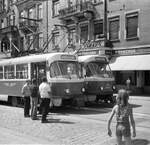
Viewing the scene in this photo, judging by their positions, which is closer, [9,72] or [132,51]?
[9,72]

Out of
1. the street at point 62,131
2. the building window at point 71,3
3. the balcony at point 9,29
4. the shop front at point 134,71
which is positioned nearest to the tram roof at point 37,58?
the street at point 62,131

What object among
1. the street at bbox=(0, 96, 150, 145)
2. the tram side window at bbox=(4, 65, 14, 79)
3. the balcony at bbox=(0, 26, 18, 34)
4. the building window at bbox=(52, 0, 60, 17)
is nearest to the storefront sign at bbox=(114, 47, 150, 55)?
the building window at bbox=(52, 0, 60, 17)

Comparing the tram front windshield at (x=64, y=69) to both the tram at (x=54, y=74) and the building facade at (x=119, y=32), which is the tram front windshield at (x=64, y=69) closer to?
the tram at (x=54, y=74)

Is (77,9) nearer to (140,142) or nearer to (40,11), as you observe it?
(40,11)

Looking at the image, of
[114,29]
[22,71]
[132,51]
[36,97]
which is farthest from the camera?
[114,29]

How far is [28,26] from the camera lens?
3794 cm

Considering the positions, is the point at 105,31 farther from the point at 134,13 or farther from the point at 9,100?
the point at 9,100

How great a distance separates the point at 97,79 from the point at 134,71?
1079 cm

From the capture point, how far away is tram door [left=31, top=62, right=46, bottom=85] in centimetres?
1446

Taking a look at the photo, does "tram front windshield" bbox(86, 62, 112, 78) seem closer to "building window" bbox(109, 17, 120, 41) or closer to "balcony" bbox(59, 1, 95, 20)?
"building window" bbox(109, 17, 120, 41)

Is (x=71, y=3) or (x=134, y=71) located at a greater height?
(x=71, y=3)

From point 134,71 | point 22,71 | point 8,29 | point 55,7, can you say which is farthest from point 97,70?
point 8,29

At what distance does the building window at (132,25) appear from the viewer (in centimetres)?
2531

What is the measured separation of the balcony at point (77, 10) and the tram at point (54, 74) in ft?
45.6
